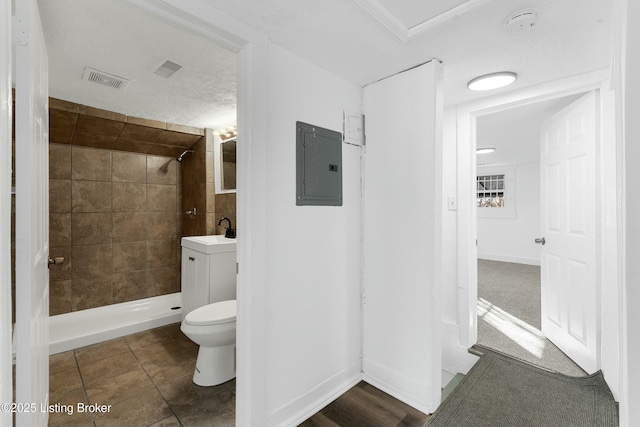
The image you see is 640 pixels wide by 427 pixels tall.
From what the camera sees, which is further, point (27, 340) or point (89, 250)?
point (89, 250)

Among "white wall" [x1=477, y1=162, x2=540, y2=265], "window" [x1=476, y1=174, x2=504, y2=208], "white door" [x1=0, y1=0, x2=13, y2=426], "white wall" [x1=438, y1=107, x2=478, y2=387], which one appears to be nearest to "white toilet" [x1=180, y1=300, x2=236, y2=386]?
"white door" [x1=0, y1=0, x2=13, y2=426]

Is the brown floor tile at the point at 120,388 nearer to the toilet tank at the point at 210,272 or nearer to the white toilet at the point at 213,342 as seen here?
the white toilet at the point at 213,342

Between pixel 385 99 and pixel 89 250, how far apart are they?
140 inches

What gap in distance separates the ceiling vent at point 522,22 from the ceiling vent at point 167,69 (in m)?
1.97

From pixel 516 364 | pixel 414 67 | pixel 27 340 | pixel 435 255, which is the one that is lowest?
pixel 516 364

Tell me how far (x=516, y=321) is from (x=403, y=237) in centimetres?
215

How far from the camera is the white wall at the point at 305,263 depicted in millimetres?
1644

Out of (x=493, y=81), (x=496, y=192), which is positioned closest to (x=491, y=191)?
(x=496, y=192)

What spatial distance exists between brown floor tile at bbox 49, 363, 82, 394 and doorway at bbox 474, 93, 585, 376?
10.6 ft

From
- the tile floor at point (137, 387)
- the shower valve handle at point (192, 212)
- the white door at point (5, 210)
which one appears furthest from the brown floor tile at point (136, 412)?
the shower valve handle at point (192, 212)

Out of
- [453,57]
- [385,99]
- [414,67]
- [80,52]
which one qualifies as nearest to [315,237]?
[385,99]

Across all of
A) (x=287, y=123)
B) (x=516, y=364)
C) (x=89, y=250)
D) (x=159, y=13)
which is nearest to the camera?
(x=159, y=13)

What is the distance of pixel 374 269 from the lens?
6.98 feet

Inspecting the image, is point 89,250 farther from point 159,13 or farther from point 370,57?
point 370,57
